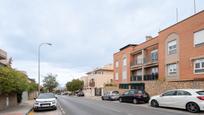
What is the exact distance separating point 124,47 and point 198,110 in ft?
117

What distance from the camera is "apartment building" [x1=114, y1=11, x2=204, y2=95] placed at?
27406 mm

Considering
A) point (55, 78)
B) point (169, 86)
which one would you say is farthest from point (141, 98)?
point (55, 78)

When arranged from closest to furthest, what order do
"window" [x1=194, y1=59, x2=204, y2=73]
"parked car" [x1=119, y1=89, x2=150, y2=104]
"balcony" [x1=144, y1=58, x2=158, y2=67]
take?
"window" [x1=194, y1=59, x2=204, y2=73] < "parked car" [x1=119, y1=89, x2=150, y2=104] < "balcony" [x1=144, y1=58, x2=158, y2=67]

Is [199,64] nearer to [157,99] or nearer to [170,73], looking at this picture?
[170,73]

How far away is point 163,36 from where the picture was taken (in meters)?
34.9

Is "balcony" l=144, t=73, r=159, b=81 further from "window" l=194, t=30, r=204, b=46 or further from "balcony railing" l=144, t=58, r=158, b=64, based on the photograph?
"window" l=194, t=30, r=204, b=46

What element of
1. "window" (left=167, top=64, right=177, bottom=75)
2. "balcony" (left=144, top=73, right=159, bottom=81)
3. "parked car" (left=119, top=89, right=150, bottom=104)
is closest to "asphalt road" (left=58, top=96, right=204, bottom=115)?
"parked car" (left=119, top=89, right=150, bottom=104)

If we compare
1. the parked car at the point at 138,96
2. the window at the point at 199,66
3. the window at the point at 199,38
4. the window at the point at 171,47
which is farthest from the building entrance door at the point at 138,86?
the window at the point at 199,38

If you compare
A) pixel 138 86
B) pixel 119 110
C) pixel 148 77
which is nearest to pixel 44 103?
pixel 119 110

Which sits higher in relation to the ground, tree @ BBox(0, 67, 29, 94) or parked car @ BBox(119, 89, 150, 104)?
tree @ BBox(0, 67, 29, 94)

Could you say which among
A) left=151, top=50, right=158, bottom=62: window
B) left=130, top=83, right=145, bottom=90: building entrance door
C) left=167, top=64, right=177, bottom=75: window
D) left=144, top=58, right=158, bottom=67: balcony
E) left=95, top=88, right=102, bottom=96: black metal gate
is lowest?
left=95, top=88, right=102, bottom=96: black metal gate

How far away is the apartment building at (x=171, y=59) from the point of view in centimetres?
2741

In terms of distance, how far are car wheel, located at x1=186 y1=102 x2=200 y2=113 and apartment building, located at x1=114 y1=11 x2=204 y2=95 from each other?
20.0ft

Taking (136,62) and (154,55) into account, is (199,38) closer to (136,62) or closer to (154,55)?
(154,55)
